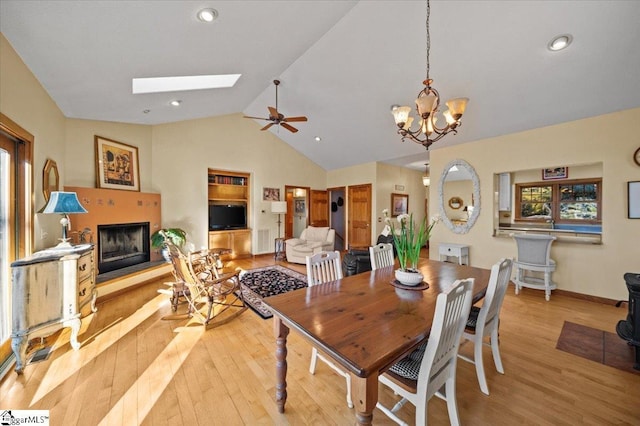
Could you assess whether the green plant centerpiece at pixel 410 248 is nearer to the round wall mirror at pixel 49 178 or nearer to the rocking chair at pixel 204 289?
the rocking chair at pixel 204 289

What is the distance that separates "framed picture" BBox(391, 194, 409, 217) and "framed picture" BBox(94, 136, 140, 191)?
6196 millimetres

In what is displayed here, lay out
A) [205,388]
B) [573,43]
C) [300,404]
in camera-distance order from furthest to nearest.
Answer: [573,43] → [205,388] → [300,404]

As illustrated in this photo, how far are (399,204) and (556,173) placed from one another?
11.7 feet

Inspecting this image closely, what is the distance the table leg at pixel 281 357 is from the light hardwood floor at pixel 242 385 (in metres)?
0.11

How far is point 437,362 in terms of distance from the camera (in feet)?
4.05

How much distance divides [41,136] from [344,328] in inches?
152

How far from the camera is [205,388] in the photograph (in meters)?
1.80

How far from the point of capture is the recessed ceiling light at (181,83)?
325 cm

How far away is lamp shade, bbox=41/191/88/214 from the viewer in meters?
2.38

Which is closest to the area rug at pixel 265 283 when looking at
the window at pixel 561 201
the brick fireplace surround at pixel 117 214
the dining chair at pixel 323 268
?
the dining chair at pixel 323 268

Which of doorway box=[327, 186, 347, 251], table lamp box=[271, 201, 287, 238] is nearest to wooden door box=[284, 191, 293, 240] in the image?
table lamp box=[271, 201, 287, 238]

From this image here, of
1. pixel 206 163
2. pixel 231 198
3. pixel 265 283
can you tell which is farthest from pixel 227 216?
pixel 265 283

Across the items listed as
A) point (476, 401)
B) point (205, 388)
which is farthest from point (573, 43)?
point (205, 388)

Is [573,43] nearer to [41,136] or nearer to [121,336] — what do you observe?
[121,336]
